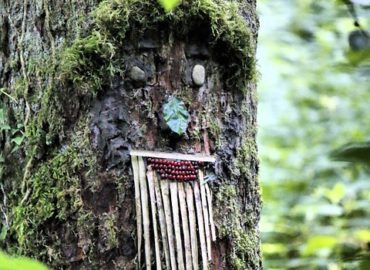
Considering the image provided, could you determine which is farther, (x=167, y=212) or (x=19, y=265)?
(x=167, y=212)

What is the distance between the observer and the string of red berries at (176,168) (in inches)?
44.1

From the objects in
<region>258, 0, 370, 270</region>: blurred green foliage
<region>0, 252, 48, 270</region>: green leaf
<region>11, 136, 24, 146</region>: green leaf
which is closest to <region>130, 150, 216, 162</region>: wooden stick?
<region>11, 136, 24, 146</region>: green leaf

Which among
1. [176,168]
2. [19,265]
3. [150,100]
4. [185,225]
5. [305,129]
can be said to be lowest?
[19,265]

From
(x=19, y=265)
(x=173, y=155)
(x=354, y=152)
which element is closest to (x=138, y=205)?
(x=173, y=155)

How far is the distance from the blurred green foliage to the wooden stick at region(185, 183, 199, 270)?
4.45 feet

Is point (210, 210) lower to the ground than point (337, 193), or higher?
lower

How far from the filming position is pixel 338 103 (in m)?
3.25

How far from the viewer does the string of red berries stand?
1121mm

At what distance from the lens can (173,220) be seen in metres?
1.13

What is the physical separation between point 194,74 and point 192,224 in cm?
29

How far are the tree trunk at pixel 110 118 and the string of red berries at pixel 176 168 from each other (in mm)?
27

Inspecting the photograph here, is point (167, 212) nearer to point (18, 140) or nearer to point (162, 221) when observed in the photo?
point (162, 221)

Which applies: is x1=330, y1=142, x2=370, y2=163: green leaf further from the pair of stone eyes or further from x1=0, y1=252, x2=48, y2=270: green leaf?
the pair of stone eyes

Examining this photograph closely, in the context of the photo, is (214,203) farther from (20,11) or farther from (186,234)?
(20,11)
